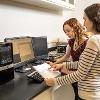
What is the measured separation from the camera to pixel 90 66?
1.28 m

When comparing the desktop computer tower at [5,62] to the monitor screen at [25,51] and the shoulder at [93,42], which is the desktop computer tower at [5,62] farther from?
the shoulder at [93,42]

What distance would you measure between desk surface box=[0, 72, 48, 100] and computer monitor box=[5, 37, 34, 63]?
324 millimetres

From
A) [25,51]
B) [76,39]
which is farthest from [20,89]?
[76,39]

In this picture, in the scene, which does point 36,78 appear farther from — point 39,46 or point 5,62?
point 39,46

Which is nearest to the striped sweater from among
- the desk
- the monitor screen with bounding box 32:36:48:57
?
the desk

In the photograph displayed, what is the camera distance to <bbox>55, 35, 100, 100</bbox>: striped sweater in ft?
4.17

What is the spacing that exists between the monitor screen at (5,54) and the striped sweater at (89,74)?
1.45 feet

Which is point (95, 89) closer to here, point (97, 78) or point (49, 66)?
point (97, 78)

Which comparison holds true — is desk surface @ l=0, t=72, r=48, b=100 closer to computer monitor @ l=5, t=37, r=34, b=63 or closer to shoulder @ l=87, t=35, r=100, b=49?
computer monitor @ l=5, t=37, r=34, b=63

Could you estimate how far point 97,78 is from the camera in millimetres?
1366

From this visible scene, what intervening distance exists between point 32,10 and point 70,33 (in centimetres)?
73

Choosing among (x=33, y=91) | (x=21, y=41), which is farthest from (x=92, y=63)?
(x=21, y=41)

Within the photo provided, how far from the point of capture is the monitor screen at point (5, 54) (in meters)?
1.55

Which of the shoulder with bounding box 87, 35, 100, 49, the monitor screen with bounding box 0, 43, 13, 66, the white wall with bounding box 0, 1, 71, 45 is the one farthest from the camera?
the white wall with bounding box 0, 1, 71, 45
